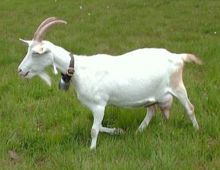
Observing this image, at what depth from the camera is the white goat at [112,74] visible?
5.89 meters

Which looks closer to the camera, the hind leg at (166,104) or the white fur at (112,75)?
the white fur at (112,75)

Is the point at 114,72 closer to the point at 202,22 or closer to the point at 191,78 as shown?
the point at 191,78

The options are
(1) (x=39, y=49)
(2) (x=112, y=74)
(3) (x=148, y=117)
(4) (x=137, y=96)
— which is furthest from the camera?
(3) (x=148, y=117)

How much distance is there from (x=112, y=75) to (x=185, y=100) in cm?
96

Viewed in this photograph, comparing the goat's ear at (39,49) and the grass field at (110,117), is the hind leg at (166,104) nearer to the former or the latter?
the grass field at (110,117)

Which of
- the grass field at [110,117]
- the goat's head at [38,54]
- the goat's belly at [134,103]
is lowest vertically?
the grass field at [110,117]

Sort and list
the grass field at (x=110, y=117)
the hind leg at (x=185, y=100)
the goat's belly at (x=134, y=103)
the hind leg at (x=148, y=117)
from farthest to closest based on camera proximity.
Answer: the hind leg at (x=148, y=117)
the hind leg at (x=185, y=100)
the goat's belly at (x=134, y=103)
the grass field at (x=110, y=117)

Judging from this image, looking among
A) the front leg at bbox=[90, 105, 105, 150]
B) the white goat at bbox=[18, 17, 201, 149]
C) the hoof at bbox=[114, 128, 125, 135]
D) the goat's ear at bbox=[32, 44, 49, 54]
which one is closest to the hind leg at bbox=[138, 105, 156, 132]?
the white goat at bbox=[18, 17, 201, 149]

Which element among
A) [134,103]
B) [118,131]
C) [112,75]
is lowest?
[118,131]

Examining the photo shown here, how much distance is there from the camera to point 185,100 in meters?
6.38

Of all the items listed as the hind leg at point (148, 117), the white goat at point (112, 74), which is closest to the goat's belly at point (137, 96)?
the white goat at point (112, 74)

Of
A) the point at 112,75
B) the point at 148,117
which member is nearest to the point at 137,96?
the point at 112,75

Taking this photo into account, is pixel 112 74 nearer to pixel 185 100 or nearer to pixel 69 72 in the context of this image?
pixel 69 72

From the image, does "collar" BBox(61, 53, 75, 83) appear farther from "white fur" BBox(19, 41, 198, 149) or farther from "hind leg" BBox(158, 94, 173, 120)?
"hind leg" BBox(158, 94, 173, 120)
